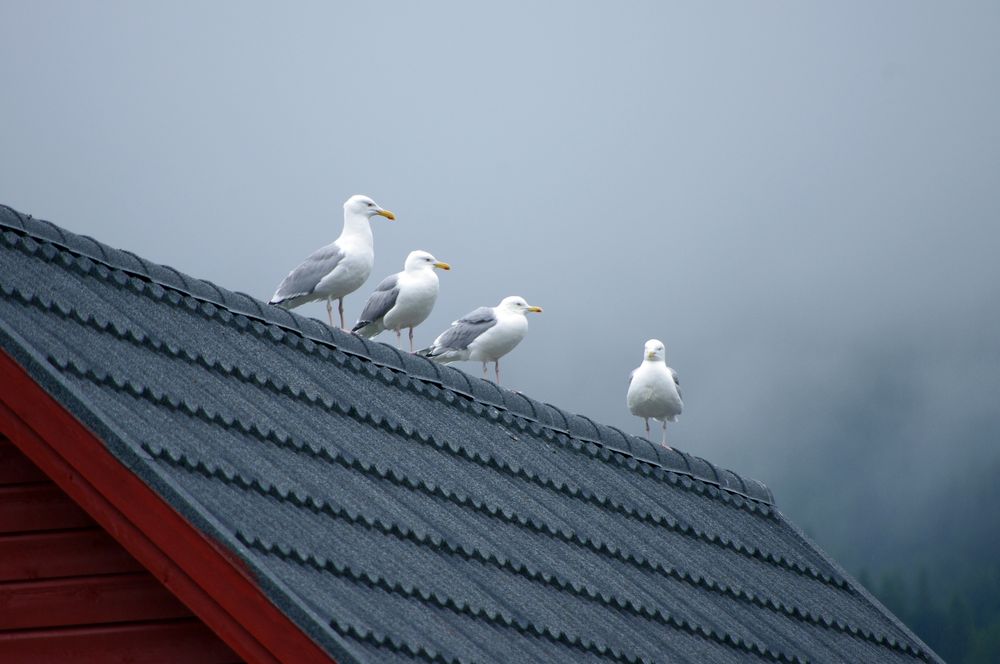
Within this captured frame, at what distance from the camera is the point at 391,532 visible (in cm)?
404

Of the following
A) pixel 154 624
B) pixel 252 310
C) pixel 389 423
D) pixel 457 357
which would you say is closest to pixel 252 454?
pixel 154 624

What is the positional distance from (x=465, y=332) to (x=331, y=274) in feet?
5.14

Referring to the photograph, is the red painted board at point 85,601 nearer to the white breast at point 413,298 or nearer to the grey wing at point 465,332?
the white breast at point 413,298

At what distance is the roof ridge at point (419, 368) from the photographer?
4758mm

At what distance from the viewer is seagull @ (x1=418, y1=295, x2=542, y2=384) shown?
13.9 metres

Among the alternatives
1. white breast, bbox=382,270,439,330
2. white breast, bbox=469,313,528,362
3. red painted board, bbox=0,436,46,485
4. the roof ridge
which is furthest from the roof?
white breast, bbox=469,313,528,362

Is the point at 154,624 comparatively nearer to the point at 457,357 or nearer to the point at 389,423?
the point at 389,423

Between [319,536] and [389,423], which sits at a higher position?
[389,423]

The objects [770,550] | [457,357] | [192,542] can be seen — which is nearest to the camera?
[192,542]

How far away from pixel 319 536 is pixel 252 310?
1612 mm

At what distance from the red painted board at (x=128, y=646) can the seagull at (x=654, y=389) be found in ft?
34.4

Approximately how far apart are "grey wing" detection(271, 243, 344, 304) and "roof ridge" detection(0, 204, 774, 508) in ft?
20.6

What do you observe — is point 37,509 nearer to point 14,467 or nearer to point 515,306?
point 14,467

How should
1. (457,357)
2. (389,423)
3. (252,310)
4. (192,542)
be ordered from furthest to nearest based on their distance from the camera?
1. (457,357)
2. (252,310)
3. (389,423)
4. (192,542)
